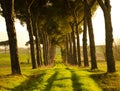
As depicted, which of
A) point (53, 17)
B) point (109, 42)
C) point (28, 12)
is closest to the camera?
point (109, 42)

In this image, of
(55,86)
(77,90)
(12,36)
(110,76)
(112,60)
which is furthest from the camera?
(12,36)

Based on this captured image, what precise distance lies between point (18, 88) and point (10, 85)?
1.08 meters

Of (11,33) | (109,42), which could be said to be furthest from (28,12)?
(109,42)

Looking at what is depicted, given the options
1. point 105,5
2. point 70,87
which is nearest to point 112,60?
point 105,5

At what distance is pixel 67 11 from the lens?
56.3m

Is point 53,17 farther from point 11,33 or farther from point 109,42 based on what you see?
point 109,42

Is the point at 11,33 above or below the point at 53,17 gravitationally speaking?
below

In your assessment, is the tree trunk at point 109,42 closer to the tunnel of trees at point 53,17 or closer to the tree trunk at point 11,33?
the tunnel of trees at point 53,17

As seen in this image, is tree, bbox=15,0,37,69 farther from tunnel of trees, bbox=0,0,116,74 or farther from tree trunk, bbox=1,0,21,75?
tree trunk, bbox=1,0,21,75

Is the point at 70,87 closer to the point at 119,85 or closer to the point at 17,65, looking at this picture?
the point at 119,85

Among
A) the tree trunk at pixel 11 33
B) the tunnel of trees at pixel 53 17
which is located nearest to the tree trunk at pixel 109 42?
the tunnel of trees at pixel 53 17

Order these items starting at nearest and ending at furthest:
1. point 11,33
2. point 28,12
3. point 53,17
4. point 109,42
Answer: point 109,42
point 11,33
point 28,12
point 53,17

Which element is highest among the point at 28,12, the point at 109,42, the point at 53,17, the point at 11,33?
the point at 53,17

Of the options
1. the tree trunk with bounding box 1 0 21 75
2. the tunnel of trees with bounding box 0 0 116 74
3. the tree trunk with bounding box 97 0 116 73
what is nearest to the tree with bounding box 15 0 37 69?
the tunnel of trees with bounding box 0 0 116 74
